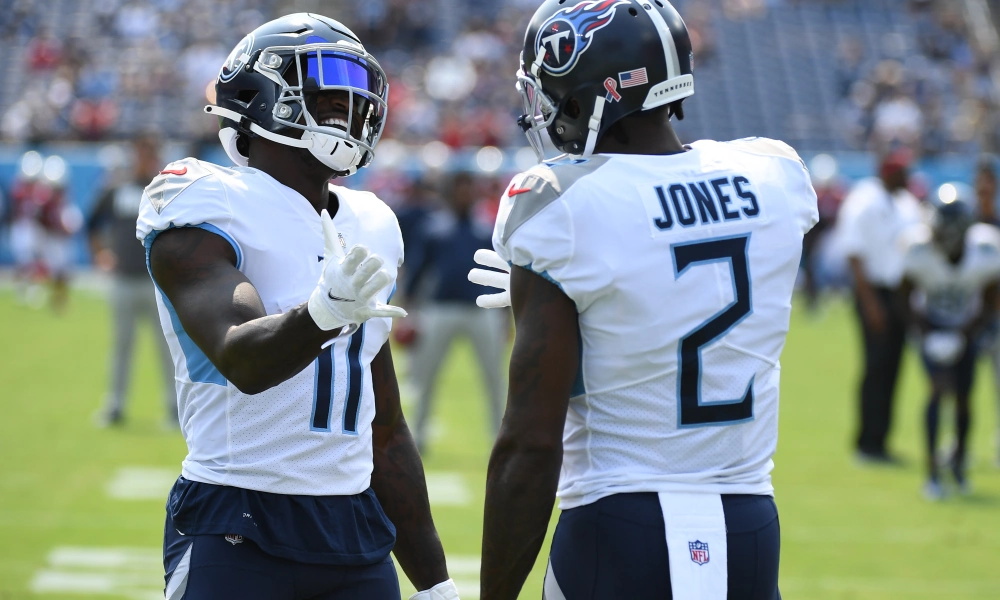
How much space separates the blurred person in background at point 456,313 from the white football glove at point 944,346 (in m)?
2.79

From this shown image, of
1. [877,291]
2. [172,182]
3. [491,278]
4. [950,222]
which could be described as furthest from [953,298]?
[172,182]

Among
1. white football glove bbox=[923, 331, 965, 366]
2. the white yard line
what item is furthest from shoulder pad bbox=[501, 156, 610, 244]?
white football glove bbox=[923, 331, 965, 366]

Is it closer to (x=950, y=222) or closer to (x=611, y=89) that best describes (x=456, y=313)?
(x=950, y=222)

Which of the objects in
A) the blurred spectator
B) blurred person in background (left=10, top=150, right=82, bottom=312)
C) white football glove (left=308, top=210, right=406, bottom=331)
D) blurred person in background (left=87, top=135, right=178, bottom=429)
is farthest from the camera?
the blurred spectator

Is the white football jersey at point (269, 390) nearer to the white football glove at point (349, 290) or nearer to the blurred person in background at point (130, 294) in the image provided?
the white football glove at point (349, 290)

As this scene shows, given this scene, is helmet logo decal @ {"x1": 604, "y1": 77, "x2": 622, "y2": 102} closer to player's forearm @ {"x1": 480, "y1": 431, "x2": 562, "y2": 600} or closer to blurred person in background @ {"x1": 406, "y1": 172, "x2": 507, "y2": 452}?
player's forearm @ {"x1": 480, "y1": 431, "x2": 562, "y2": 600}

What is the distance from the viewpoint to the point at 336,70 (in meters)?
2.77

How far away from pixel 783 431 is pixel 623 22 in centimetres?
810

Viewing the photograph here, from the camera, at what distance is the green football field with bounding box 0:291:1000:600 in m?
6.06

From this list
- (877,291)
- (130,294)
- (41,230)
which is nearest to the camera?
(877,291)

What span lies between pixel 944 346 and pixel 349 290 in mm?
6192

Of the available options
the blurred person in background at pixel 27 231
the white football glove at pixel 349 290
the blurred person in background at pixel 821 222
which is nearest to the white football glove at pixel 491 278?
the white football glove at pixel 349 290

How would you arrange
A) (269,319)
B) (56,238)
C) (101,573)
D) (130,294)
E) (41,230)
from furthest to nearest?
(41,230) → (56,238) → (130,294) → (101,573) → (269,319)

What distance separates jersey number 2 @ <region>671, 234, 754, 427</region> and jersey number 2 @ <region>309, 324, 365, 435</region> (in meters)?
0.71
